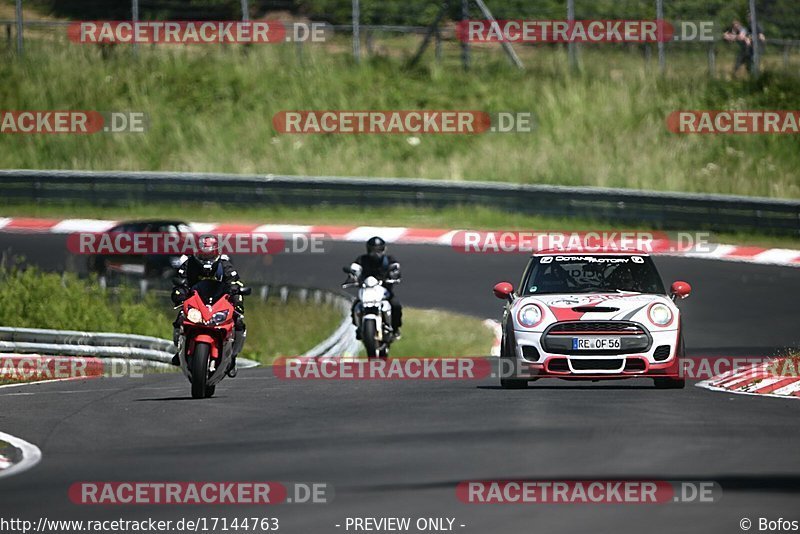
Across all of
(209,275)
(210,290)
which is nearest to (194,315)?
(210,290)

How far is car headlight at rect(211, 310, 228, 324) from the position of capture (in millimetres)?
13586

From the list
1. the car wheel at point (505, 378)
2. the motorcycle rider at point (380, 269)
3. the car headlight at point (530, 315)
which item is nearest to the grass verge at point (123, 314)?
the motorcycle rider at point (380, 269)

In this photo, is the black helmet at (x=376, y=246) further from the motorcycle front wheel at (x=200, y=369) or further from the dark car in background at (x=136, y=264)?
the dark car in background at (x=136, y=264)

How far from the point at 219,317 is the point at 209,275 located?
2.01 ft

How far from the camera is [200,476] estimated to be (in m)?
9.48

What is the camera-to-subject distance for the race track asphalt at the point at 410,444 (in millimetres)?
8344

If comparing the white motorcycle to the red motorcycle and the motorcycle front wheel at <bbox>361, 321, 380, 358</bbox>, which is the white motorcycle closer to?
the motorcycle front wheel at <bbox>361, 321, 380, 358</bbox>

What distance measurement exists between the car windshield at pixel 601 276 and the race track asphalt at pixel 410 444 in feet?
3.06

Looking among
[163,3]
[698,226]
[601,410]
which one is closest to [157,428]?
[601,410]

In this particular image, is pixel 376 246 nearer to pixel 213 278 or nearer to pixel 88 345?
pixel 88 345

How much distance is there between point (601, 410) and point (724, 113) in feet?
74.7

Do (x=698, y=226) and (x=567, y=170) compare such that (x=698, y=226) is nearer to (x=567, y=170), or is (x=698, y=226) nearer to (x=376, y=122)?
(x=567, y=170)

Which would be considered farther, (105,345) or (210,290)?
(105,345)

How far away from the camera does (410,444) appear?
34.9 ft
